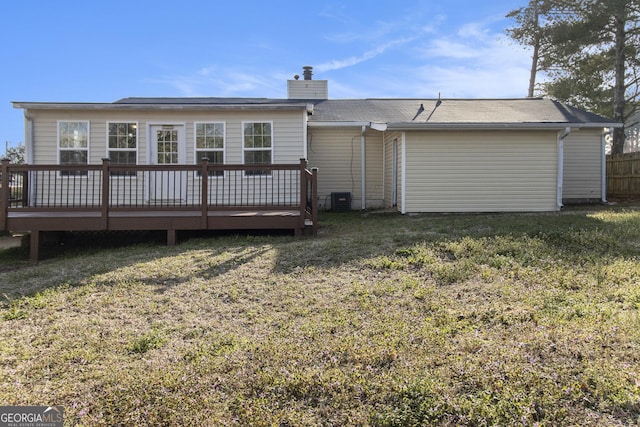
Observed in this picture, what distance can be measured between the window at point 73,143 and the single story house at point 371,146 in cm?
2

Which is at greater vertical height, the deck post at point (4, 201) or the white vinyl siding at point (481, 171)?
the white vinyl siding at point (481, 171)

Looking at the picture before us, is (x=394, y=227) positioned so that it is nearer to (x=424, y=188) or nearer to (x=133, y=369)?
(x=424, y=188)

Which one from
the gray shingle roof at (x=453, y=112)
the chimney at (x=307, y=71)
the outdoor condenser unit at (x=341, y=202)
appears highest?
the chimney at (x=307, y=71)

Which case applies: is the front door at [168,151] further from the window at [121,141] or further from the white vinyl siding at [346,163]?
the white vinyl siding at [346,163]

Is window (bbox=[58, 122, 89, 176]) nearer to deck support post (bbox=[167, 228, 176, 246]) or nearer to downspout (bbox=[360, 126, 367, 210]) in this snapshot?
deck support post (bbox=[167, 228, 176, 246])

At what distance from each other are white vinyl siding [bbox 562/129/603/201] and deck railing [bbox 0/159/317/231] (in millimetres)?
8854

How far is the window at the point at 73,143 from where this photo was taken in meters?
10.0

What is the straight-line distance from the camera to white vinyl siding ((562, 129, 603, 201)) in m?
13.6

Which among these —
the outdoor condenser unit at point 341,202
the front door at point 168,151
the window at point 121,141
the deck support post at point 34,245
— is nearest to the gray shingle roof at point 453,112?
the outdoor condenser unit at point 341,202

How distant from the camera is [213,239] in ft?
27.2

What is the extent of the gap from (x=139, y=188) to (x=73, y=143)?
1.85 meters

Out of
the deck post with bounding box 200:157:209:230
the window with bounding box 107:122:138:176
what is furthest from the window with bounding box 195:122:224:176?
the deck post with bounding box 200:157:209:230

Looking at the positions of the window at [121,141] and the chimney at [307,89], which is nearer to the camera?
the window at [121,141]

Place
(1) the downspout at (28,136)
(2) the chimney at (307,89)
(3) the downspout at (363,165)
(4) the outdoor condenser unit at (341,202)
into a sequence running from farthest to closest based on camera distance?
1. (2) the chimney at (307,89)
2. (3) the downspout at (363,165)
3. (4) the outdoor condenser unit at (341,202)
4. (1) the downspout at (28,136)
